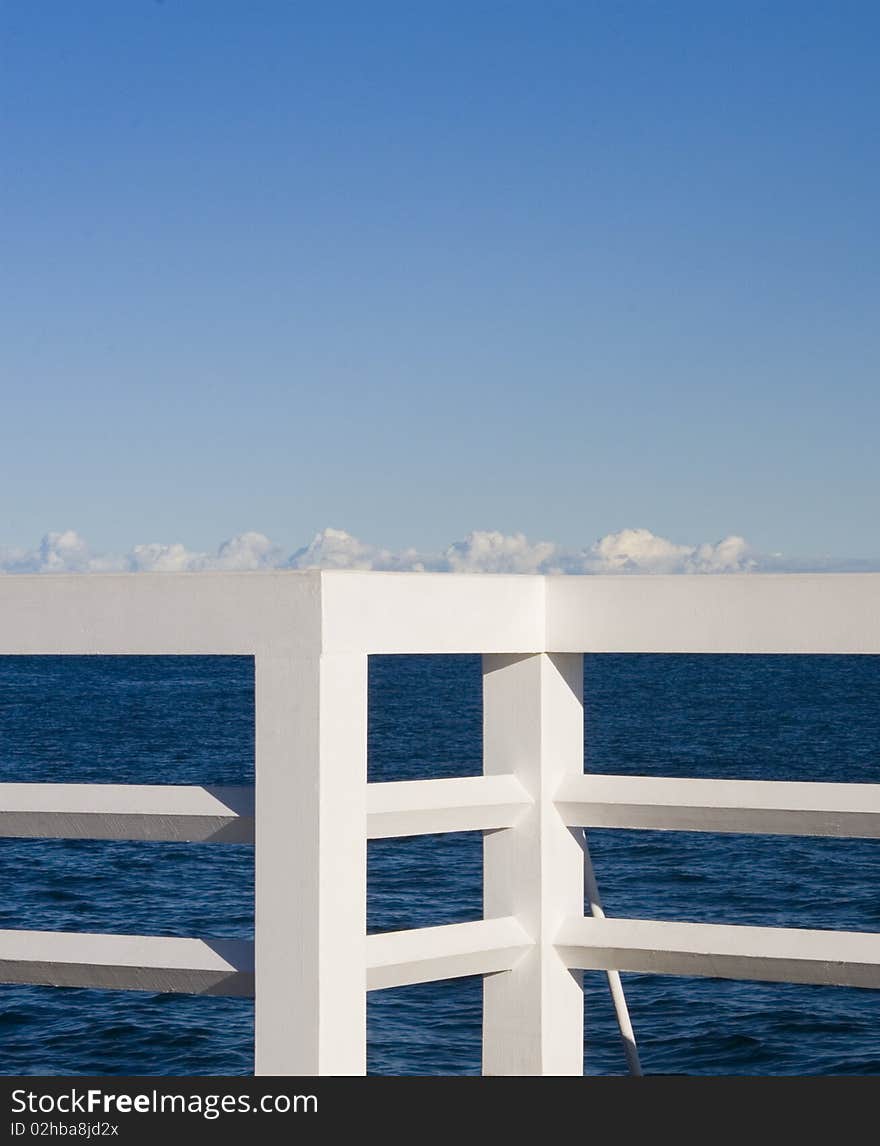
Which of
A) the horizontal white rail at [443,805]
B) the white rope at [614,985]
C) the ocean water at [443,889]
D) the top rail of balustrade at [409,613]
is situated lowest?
the ocean water at [443,889]

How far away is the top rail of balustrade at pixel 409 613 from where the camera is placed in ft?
6.98

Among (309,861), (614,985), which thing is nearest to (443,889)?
(614,985)

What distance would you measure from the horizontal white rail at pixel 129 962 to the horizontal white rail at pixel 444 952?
20 centimetres

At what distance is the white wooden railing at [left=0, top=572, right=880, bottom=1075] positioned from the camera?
212 centimetres

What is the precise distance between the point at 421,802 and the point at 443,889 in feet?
118

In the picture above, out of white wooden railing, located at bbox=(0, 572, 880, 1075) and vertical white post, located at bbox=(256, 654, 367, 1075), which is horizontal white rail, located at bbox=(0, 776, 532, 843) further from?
vertical white post, located at bbox=(256, 654, 367, 1075)

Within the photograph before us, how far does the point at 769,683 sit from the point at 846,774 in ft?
184

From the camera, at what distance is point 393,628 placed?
2.23 metres

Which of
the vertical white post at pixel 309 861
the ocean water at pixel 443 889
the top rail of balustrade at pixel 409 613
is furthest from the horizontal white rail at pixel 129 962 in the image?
the ocean water at pixel 443 889

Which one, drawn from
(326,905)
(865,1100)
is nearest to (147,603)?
(326,905)

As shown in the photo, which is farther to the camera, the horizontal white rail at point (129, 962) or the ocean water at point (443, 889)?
the ocean water at point (443, 889)

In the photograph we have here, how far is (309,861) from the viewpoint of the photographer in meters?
2.10

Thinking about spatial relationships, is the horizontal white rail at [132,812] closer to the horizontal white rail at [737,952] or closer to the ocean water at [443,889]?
the horizontal white rail at [737,952]

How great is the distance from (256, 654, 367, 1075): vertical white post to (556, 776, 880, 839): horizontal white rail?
19.5 inches
